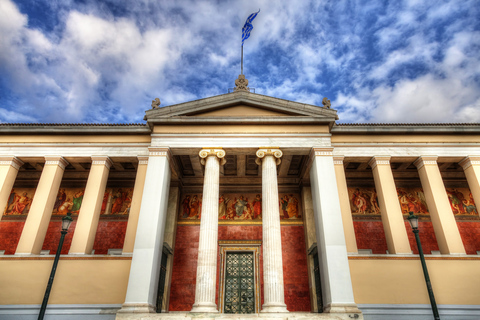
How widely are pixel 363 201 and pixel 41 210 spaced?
610 inches

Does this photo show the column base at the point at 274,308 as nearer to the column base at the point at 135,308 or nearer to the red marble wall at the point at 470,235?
the column base at the point at 135,308

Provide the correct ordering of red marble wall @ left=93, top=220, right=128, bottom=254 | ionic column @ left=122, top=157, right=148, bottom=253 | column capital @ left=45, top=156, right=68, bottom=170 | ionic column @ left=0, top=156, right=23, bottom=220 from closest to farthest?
ionic column @ left=122, top=157, right=148, bottom=253, ionic column @ left=0, top=156, right=23, bottom=220, column capital @ left=45, top=156, right=68, bottom=170, red marble wall @ left=93, top=220, right=128, bottom=254

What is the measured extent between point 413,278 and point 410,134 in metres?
6.50

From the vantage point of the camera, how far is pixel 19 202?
17.4 meters

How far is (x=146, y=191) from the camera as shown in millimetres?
13211

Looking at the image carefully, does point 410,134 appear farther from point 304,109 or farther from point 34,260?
point 34,260

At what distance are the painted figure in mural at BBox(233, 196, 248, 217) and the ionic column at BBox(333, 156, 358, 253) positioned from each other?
5884 millimetres

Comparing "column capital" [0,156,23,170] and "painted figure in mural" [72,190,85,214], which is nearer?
"column capital" [0,156,23,170]

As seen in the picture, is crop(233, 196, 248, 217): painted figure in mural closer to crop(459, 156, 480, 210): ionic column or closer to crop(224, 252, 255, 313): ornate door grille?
crop(224, 252, 255, 313): ornate door grille

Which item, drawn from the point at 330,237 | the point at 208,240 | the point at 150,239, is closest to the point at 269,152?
the point at 330,237

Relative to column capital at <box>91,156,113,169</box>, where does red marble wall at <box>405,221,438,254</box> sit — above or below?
below

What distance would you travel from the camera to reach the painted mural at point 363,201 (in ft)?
54.9

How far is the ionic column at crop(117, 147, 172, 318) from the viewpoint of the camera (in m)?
11.3

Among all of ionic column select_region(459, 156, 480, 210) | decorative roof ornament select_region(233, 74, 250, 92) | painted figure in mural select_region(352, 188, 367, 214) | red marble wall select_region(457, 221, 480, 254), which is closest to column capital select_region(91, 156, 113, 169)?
decorative roof ornament select_region(233, 74, 250, 92)
